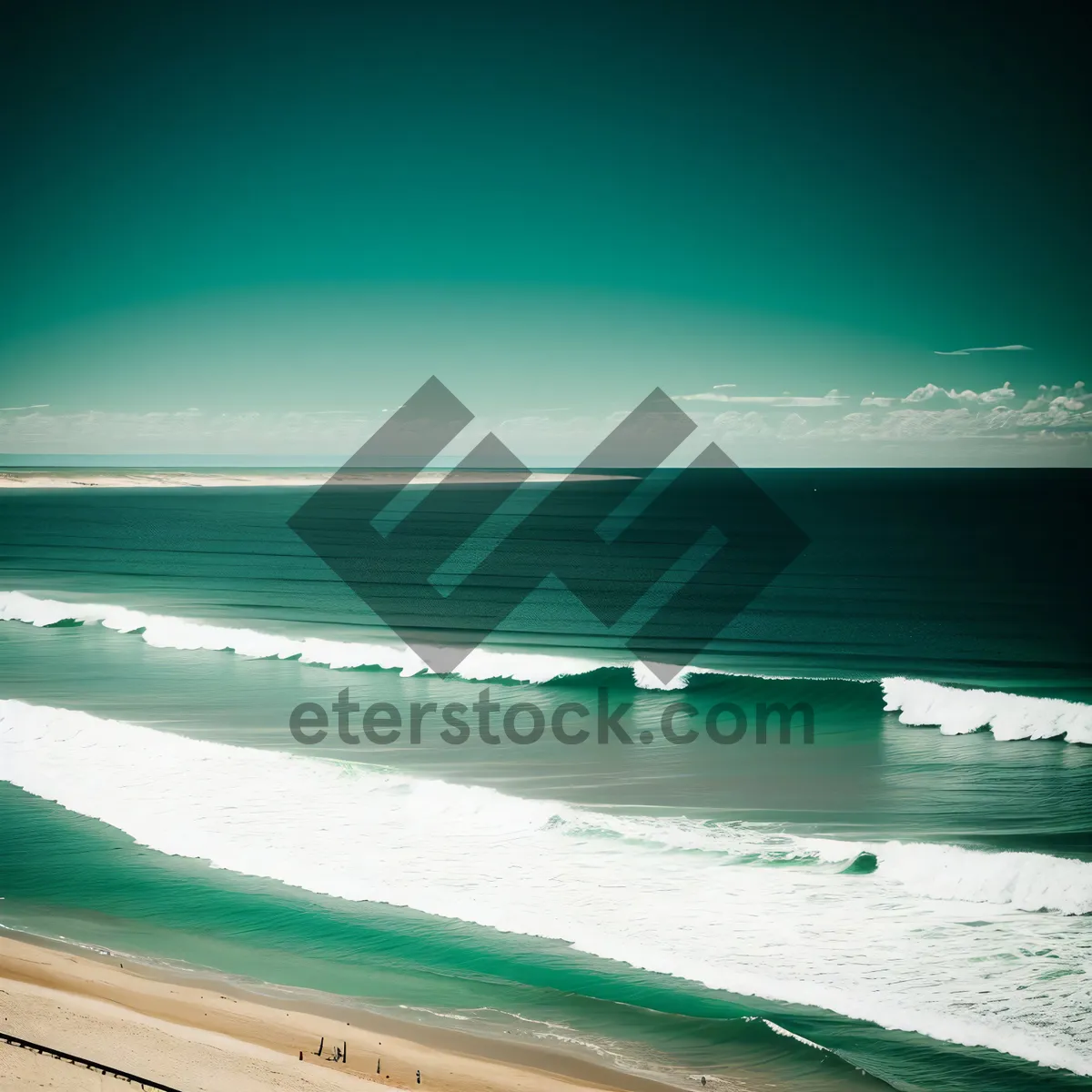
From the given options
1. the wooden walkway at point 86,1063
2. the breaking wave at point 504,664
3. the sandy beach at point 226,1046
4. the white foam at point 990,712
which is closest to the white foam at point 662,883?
the sandy beach at point 226,1046

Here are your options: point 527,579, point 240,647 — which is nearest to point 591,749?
point 240,647

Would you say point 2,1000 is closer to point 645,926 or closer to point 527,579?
point 645,926

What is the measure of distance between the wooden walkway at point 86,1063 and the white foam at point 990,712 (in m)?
19.7

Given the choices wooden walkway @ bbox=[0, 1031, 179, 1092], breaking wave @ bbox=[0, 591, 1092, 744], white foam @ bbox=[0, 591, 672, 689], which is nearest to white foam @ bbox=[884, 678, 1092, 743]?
breaking wave @ bbox=[0, 591, 1092, 744]

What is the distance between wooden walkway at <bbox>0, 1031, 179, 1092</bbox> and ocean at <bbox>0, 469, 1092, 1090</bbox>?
2.44 metres

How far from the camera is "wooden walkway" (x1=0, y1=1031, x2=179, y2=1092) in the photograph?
24.0 feet

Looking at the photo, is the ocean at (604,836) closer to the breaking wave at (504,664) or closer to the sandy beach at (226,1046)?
the breaking wave at (504,664)

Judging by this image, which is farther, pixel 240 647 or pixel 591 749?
pixel 240 647

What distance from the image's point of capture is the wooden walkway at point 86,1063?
24.0 feet

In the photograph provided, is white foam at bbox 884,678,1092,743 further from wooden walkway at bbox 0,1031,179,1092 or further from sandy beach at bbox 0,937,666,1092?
wooden walkway at bbox 0,1031,179,1092

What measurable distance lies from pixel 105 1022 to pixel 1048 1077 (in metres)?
9.77

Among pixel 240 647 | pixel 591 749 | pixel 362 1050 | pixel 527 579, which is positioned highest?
pixel 527 579

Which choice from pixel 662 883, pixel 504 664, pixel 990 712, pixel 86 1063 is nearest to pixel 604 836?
pixel 662 883

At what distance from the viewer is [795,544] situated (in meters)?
66.5
